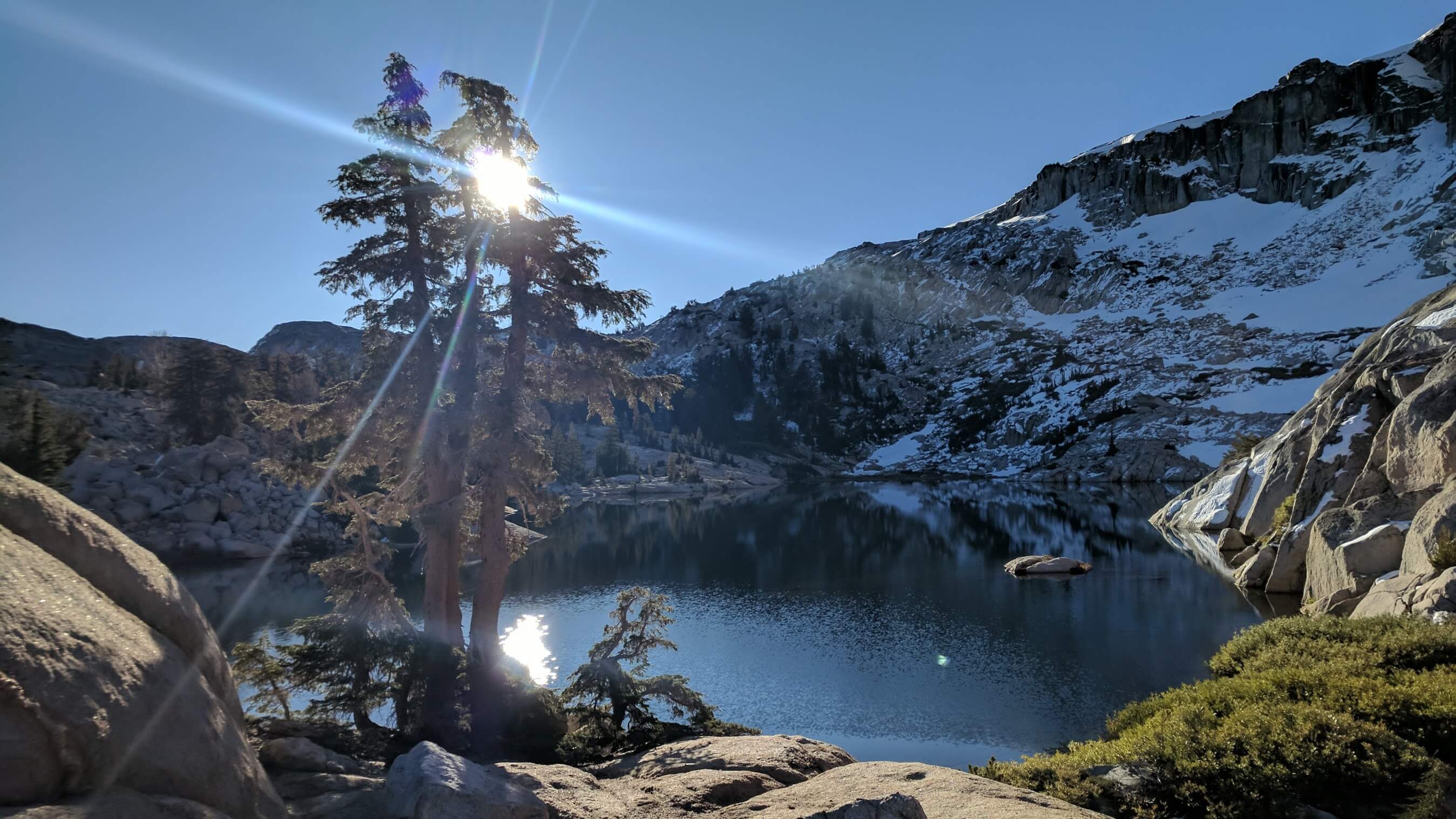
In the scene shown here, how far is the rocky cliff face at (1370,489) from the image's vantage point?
60.4 feet

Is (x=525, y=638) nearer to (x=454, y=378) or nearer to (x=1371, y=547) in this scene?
(x=454, y=378)

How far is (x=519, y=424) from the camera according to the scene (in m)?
19.9

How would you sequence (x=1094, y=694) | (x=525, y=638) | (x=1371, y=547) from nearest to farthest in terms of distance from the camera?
(x=1371, y=547) < (x=1094, y=694) < (x=525, y=638)

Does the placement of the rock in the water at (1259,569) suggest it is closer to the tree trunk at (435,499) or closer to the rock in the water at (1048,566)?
the rock in the water at (1048,566)

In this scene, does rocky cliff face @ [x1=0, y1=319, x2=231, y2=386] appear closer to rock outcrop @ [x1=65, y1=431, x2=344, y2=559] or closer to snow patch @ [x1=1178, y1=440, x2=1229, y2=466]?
rock outcrop @ [x1=65, y1=431, x2=344, y2=559]

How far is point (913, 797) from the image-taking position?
8117mm

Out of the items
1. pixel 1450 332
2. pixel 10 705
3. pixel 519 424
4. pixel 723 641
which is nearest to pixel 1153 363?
pixel 1450 332

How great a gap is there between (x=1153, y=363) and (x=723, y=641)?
537ft

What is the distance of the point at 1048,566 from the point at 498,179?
Result: 134ft

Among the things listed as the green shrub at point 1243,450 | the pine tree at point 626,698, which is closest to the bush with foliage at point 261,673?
the pine tree at point 626,698

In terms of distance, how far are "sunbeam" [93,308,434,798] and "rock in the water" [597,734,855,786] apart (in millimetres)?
9117

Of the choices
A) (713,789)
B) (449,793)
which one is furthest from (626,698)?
(449,793)

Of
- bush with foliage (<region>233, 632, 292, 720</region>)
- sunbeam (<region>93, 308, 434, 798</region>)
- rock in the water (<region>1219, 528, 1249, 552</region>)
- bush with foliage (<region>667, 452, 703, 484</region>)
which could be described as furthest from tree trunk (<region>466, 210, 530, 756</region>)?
bush with foliage (<region>667, 452, 703, 484</region>)

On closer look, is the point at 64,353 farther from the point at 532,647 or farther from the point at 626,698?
the point at 626,698
